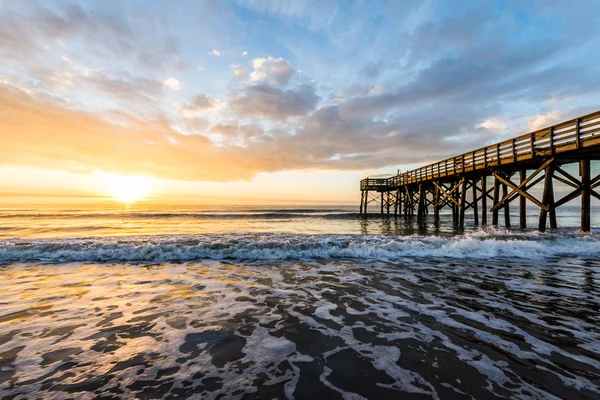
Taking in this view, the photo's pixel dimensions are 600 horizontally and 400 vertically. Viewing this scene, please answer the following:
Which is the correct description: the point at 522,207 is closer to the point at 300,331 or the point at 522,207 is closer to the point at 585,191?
the point at 585,191

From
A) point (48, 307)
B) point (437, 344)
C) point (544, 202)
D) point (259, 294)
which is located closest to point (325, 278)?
point (259, 294)

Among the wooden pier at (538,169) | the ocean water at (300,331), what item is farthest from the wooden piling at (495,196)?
the ocean water at (300,331)

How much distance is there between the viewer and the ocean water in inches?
107

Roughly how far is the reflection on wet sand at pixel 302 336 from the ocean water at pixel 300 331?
2cm

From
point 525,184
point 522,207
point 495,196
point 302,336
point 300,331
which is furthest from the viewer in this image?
point 495,196

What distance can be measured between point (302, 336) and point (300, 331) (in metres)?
0.15

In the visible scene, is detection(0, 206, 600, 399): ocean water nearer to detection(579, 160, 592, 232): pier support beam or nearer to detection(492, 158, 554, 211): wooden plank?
detection(579, 160, 592, 232): pier support beam

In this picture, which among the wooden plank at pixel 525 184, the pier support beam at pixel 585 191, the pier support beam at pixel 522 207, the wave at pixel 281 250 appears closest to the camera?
the wave at pixel 281 250

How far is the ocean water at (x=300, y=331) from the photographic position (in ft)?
8.93

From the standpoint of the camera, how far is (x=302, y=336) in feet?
12.5

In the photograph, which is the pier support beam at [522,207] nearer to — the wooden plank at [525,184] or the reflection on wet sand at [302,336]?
the wooden plank at [525,184]

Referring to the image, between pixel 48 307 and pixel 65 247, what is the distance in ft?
21.0

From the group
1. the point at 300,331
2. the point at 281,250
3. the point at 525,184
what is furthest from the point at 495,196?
the point at 300,331

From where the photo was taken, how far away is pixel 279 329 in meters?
4.05
